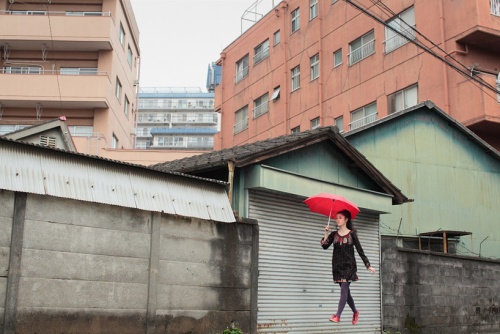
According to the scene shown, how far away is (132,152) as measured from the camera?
1359 inches

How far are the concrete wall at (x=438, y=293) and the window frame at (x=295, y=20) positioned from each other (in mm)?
21397

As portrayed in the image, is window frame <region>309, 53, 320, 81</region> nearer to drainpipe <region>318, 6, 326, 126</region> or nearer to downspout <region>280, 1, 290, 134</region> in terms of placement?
drainpipe <region>318, 6, 326, 126</region>

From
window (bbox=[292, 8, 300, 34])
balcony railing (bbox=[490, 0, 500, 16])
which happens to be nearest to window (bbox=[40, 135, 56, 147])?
balcony railing (bbox=[490, 0, 500, 16])

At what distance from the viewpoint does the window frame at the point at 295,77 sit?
3372 cm

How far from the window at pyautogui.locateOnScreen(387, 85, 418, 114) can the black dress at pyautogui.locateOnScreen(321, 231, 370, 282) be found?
623 inches

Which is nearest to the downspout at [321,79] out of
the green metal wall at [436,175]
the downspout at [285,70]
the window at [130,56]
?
the downspout at [285,70]

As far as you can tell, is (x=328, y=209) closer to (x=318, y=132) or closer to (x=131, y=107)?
(x=318, y=132)

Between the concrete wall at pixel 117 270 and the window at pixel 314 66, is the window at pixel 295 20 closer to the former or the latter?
the window at pixel 314 66

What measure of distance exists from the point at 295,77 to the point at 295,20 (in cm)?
362

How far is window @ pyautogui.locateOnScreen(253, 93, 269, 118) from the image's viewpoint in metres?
36.3

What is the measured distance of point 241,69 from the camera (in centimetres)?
3994

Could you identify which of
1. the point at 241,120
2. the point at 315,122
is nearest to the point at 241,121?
the point at 241,120

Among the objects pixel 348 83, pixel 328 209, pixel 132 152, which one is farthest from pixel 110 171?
pixel 132 152

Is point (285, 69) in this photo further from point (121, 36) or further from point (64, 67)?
point (64, 67)
